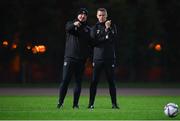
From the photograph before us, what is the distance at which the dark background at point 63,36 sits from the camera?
39281mm

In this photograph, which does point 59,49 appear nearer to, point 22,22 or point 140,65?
point 22,22

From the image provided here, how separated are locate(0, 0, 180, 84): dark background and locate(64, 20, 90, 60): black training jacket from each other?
22323 mm

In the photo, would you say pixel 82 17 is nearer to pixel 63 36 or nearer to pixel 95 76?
pixel 95 76

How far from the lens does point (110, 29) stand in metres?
15.8

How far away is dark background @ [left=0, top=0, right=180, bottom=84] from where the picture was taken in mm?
39281

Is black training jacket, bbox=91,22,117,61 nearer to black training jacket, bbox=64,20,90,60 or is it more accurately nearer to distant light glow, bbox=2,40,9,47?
black training jacket, bbox=64,20,90,60

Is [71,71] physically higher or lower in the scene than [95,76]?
higher

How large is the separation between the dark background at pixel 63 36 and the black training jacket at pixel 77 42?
73.2 ft

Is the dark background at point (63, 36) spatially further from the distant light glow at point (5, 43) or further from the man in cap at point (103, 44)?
the man in cap at point (103, 44)

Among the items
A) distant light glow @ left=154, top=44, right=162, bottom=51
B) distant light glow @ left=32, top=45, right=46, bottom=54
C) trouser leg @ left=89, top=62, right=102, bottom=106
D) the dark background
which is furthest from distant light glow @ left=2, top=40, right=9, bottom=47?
trouser leg @ left=89, top=62, right=102, bottom=106

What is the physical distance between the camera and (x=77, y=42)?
15.7 m

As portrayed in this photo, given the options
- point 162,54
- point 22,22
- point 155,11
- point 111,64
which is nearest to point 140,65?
point 162,54

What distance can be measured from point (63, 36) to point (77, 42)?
81.1 ft

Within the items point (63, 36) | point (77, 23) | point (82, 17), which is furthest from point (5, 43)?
point (77, 23)
